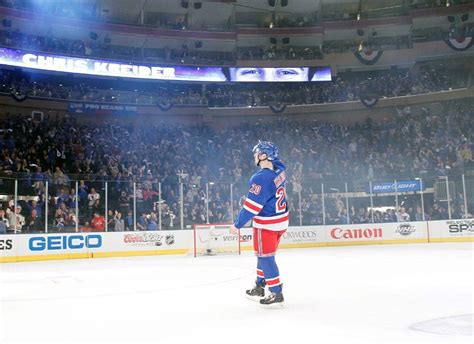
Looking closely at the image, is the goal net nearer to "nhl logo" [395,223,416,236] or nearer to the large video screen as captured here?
"nhl logo" [395,223,416,236]

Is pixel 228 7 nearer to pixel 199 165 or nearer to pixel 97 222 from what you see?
pixel 199 165

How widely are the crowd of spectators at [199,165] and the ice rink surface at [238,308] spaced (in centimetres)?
599

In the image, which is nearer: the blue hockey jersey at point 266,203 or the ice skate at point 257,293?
the blue hockey jersey at point 266,203

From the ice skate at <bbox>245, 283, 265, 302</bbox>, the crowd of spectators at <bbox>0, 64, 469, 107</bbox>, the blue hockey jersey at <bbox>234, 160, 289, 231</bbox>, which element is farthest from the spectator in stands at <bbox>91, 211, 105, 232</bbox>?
the crowd of spectators at <bbox>0, 64, 469, 107</bbox>

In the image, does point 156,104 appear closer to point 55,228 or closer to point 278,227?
point 55,228

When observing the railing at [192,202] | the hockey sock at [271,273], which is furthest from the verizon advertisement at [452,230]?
the hockey sock at [271,273]

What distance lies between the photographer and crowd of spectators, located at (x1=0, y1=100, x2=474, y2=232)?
1595 centimetres

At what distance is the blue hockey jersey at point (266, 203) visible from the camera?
6066 mm

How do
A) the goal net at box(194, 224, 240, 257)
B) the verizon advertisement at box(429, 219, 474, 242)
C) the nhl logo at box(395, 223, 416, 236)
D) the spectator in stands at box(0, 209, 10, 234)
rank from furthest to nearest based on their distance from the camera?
the nhl logo at box(395, 223, 416, 236), the verizon advertisement at box(429, 219, 474, 242), the goal net at box(194, 224, 240, 257), the spectator in stands at box(0, 209, 10, 234)

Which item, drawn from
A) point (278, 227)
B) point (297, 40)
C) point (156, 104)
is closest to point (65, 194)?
point (278, 227)

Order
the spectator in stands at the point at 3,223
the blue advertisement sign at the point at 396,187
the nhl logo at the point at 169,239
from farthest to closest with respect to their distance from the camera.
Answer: the blue advertisement sign at the point at 396,187, the nhl logo at the point at 169,239, the spectator in stands at the point at 3,223

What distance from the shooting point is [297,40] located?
3244 centimetres

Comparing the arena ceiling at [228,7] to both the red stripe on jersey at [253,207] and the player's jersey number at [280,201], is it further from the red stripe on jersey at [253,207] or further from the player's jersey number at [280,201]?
the red stripe on jersey at [253,207]

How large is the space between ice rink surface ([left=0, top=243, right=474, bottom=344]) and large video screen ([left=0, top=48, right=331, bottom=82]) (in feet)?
56.7
